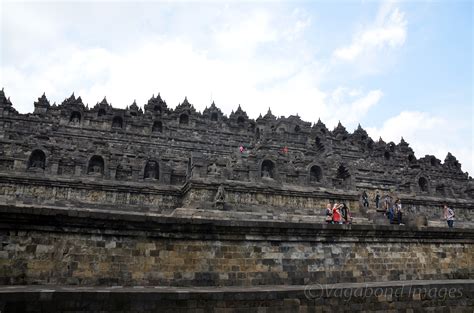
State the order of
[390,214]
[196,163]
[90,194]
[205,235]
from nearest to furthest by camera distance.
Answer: [205,235] < [390,214] < [196,163] < [90,194]

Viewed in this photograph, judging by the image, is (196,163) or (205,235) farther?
(196,163)

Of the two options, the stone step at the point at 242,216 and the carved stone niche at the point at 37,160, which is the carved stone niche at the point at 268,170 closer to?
the stone step at the point at 242,216

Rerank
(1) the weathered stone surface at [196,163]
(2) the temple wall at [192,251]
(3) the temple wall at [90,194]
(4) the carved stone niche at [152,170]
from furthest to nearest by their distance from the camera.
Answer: (4) the carved stone niche at [152,170], (1) the weathered stone surface at [196,163], (3) the temple wall at [90,194], (2) the temple wall at [192,251]

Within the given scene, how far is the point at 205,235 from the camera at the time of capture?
35.1 ft

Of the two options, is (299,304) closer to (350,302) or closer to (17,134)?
(350,302)

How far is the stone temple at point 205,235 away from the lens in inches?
357

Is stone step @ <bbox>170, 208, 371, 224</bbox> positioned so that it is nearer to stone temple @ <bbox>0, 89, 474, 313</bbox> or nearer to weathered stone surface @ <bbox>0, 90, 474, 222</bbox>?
stone temple @ <bbox>0, 89, 474, 313</bbox>

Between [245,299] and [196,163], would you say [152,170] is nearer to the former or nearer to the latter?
[196,163]

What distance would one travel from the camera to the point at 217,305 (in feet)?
28.8

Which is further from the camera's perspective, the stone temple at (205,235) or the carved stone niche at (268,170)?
the carved stone niche at (268,170)

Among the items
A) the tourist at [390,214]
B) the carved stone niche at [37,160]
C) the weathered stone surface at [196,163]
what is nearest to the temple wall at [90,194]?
the weathered stone surface at [196,163]

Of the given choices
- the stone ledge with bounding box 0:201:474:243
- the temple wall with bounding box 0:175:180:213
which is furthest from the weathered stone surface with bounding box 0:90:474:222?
the stone ledge with bounding box 0:201:474:243

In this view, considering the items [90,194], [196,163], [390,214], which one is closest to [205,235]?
[196,163]

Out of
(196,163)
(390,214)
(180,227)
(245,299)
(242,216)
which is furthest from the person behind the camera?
(196,163)
